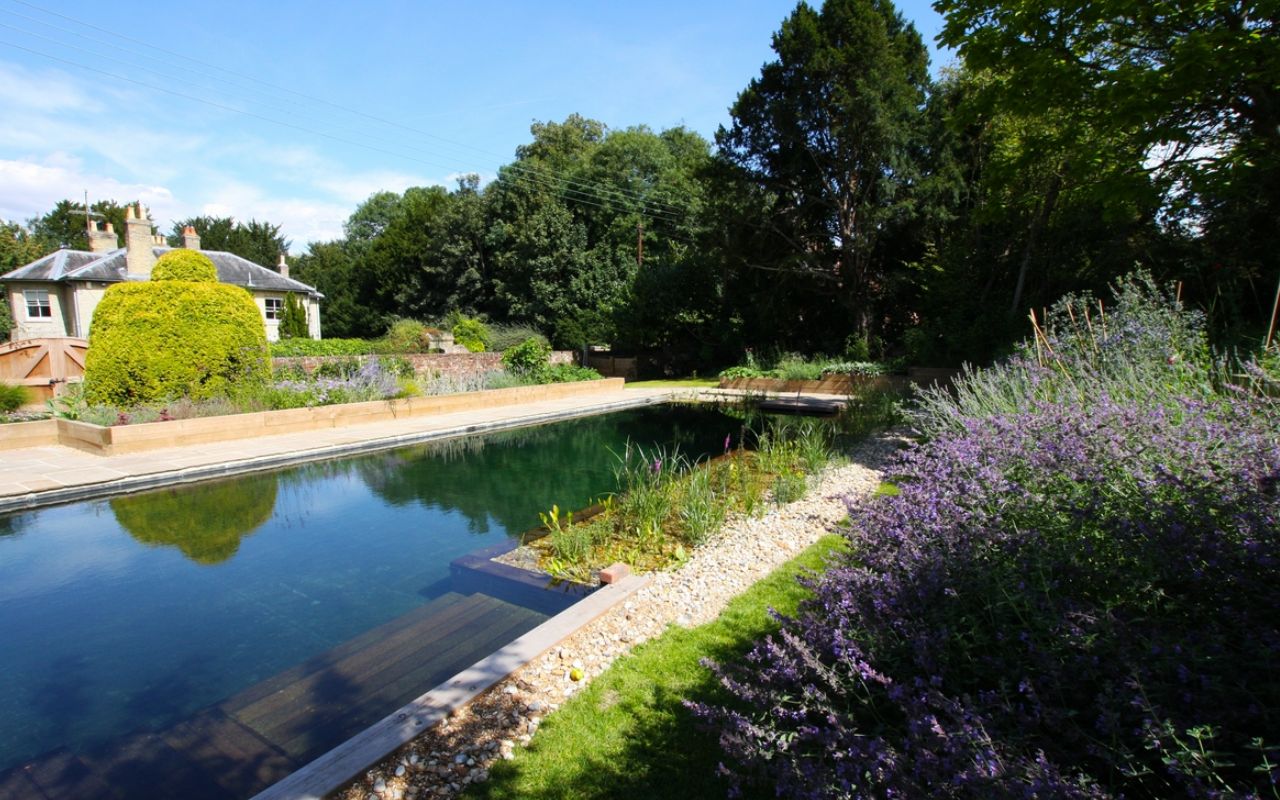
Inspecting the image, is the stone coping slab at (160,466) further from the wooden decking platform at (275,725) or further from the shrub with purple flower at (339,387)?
the wooden decking platform at (275,725)

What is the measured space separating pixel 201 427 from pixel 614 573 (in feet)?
25.2

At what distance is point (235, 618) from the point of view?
4.17m

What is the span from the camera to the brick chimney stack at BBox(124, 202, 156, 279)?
2231 centimetres

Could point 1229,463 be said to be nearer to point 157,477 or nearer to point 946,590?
point 946,590

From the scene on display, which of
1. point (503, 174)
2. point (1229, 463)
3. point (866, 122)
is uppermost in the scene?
point (503, 174)

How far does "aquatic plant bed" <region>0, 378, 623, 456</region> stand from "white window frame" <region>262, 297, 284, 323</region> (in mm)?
18269

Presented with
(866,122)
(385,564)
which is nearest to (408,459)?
(385,564)

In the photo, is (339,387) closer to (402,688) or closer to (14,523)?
(14,523)

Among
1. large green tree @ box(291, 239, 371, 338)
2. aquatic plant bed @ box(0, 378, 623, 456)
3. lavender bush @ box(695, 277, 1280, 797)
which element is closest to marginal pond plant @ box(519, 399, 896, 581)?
lavender bush @ box(695, 277, 1280, 797)

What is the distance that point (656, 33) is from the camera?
11023 mm

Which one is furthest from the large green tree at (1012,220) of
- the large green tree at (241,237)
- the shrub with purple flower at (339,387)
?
the large green tree at (241,237)

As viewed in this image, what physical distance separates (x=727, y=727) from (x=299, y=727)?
7.14 ft

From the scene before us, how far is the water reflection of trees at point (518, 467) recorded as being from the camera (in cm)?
688

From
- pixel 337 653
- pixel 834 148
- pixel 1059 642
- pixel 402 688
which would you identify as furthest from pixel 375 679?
pixel 834 148
